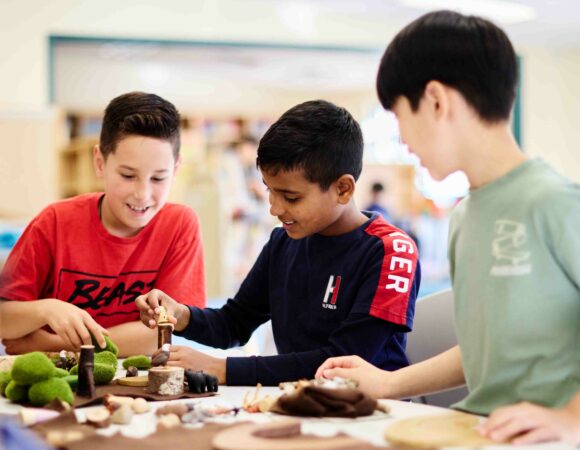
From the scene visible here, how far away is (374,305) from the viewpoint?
1.44 m

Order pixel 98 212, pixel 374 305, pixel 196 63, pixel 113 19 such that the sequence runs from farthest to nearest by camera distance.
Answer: pixel 196 63 → pixel 113 19 → pixel 98 212 → pixel 374 305

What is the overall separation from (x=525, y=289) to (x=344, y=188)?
634 millimetres

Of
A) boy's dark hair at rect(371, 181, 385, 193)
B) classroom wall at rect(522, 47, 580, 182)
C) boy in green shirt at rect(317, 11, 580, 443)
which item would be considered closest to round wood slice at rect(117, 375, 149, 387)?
boy in green shirt at rect(317, 11, 580, 443)

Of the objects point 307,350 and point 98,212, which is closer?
point 307,350

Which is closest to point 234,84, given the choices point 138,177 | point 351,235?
point 138,177

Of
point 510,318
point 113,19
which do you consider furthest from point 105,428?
point 113,19

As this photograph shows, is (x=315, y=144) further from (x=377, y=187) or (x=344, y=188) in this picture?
(x=377, y=187)

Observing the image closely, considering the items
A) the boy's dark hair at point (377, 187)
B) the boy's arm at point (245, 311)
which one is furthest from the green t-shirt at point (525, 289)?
the boy's dark hair at point (377, 187)

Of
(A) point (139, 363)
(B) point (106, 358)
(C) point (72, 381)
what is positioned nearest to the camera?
(C) point (72, 381)

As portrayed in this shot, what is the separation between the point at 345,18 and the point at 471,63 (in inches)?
266

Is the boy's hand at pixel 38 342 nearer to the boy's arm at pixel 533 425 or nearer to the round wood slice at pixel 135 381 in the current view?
the round wood slice at pixel 135 381

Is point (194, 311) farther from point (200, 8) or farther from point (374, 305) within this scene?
point (200, 8)

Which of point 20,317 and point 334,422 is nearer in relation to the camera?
point 334,422

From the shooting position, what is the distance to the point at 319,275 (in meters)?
1.58
